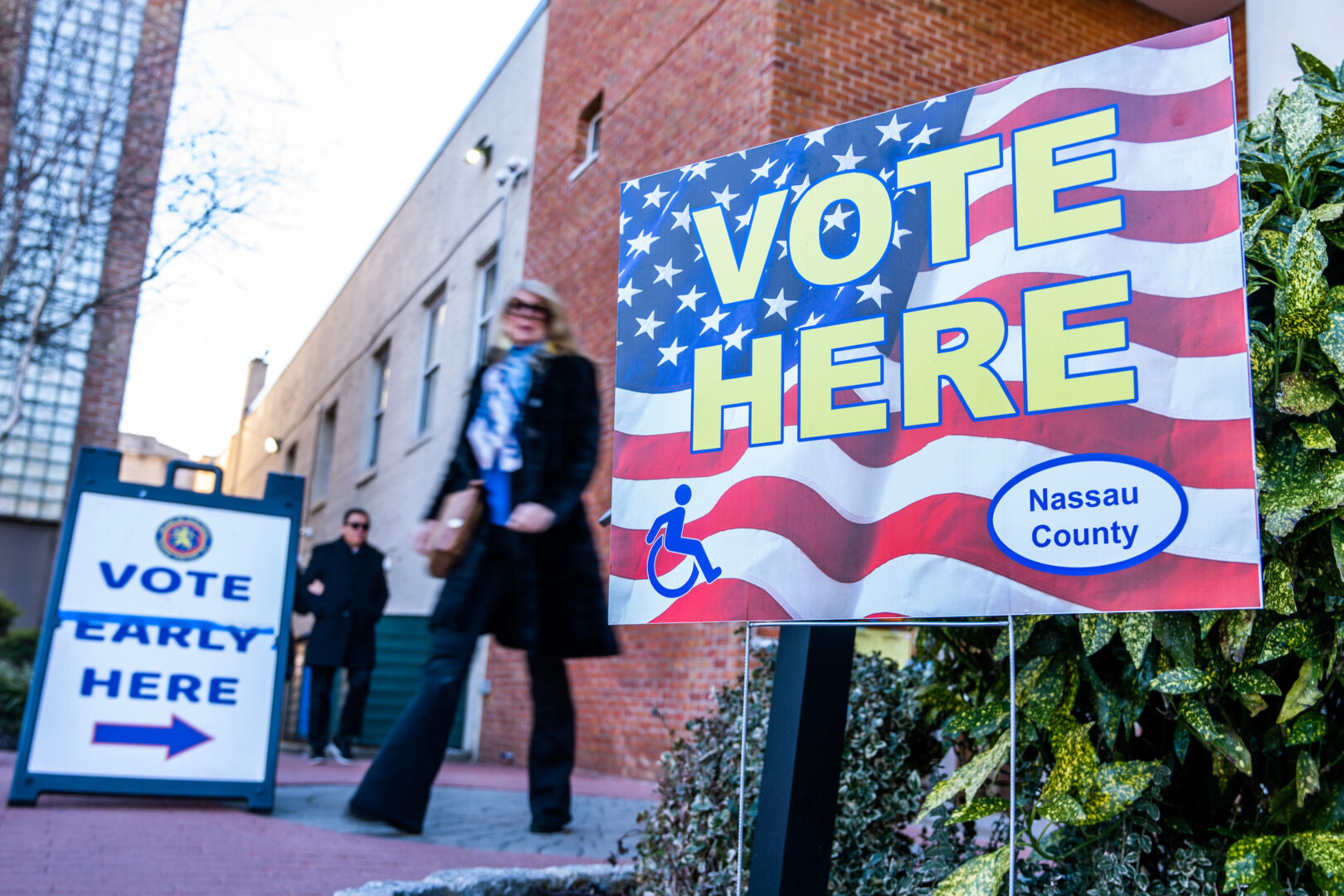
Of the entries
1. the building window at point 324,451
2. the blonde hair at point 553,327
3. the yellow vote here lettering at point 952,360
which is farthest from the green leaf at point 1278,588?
the building window at point 324,451

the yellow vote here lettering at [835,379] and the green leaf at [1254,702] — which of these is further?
the yellow vote here lettering at [835,379]

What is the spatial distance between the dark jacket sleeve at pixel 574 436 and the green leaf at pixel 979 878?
260 centimetres

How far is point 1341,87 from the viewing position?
2459 millimetres

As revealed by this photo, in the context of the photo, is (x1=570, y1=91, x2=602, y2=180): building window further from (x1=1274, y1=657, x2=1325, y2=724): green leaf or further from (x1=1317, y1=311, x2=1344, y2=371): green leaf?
(x1=1274, y1=657, x2=1325, y2=724): green leaf

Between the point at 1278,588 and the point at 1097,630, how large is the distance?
1.08 feet

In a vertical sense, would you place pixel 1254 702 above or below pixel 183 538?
below

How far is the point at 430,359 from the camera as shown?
14992mm

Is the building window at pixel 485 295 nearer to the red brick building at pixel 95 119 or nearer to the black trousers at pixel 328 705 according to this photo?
the red brick building at pixel 95 119

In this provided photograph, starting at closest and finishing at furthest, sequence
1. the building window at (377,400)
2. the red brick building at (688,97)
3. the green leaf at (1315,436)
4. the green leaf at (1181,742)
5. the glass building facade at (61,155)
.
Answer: the green leaf at (1315,436), the green leaf at (1181,742), the red brick building at (688,97), the glass building facade at (61,155), the building window at (377,400)

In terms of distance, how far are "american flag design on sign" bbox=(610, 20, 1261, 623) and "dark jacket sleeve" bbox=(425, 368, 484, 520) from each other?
221cm

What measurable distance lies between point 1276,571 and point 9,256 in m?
12.2

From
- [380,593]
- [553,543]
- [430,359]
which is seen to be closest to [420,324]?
[430,359]

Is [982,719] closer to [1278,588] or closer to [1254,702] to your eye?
[1254,702]

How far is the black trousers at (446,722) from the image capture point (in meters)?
4.26
